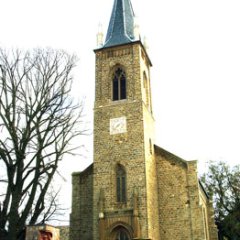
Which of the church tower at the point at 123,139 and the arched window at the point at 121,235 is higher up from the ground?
the church tower at the point at 123,139

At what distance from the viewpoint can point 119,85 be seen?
2798cm

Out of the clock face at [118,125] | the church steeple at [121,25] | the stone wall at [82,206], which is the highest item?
the church steeple at [121,25]

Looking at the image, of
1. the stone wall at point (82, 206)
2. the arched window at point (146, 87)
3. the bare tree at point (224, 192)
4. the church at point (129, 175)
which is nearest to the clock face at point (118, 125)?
the church at point (129, 175)

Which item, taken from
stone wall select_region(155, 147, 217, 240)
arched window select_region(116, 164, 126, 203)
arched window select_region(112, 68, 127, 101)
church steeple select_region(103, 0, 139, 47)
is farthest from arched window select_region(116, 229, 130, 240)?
church steeple select_region(103, 0, 139, 47)

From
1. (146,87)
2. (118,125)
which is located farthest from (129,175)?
(146,87)

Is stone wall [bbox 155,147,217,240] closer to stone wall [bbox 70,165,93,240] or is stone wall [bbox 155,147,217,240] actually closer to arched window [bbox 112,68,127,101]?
stone wall [bbox 70,165,93,240]

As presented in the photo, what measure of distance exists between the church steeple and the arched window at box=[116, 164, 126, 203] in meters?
9.28

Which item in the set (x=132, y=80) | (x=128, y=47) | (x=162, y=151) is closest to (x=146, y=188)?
(x=162, y=151)

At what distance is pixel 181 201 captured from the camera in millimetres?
25312

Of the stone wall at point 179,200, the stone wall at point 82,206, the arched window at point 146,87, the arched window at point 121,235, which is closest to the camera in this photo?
the arched window at point 121,235

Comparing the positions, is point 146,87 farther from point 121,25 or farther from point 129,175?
point 129,175

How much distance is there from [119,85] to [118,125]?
3.19m

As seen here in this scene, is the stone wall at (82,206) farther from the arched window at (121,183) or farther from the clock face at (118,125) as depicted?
the clock face at (118,125)

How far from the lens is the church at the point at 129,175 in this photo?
941 inches
